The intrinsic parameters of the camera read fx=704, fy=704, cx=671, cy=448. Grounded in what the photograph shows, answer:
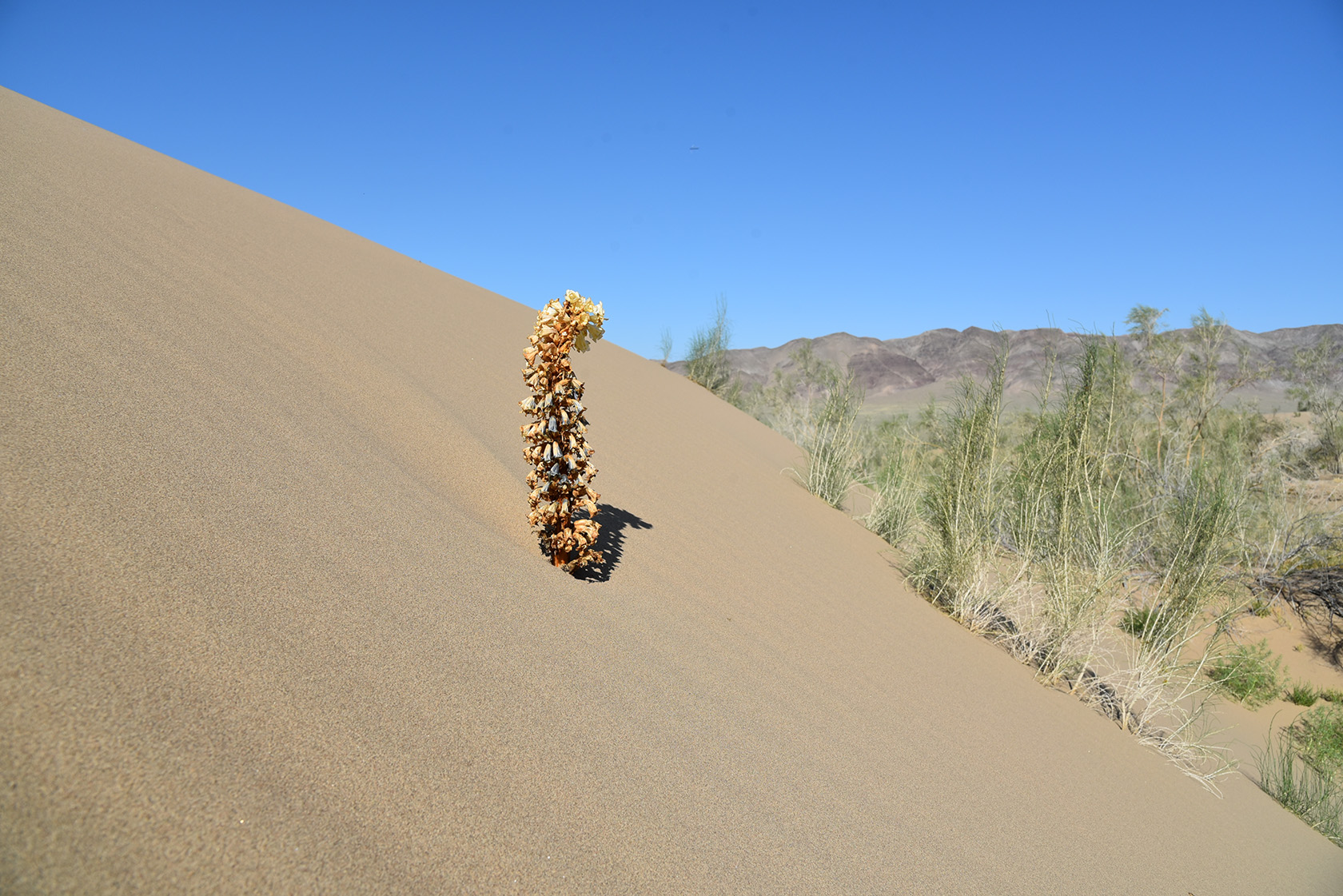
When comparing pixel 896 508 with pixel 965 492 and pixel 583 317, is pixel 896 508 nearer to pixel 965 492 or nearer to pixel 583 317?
pixel 965 492

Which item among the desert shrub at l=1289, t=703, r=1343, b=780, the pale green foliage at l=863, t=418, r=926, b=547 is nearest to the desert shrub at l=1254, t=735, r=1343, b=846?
the desert shrub at l=1289, t=703, r=1343, b=780

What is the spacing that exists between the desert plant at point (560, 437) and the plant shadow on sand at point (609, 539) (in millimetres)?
110

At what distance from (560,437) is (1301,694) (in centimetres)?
848

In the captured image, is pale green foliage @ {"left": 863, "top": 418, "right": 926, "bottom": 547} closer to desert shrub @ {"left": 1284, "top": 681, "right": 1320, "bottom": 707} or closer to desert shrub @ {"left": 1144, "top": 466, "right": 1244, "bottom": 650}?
desert shrub @ {"left": 1144, "top": 466, "right": 1244, "bottom": 650}

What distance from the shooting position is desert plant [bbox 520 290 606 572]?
3.32 meters

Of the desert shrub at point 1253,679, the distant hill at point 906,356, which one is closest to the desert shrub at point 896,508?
the desert shrub at point 1253,679

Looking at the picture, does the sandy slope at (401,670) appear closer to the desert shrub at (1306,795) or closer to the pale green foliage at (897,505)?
the desert shrub at (1306,795)

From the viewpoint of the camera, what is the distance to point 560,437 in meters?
3.36

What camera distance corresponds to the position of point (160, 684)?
1514 millimetres

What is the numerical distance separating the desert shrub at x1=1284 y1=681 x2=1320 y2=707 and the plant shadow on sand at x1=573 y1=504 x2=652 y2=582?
24.4 ft

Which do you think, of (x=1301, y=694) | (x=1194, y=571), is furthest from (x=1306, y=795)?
(x=1301, y=694)

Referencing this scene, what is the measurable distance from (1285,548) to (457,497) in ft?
32.5

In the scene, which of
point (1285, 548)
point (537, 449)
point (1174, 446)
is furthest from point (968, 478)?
point (1174, 446)

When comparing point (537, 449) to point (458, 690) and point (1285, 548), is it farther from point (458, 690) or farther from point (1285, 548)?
point (1285, 548)
